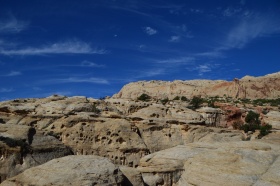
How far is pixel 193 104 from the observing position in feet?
170

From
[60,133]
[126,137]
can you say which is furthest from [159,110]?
[60,133]

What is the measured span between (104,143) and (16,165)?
1114 centimetres

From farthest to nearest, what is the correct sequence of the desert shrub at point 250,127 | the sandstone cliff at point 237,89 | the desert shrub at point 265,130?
the sandstone cliff at point 237,89 → the desert shrub at point 250,127 → the desert shrub at point 265,130

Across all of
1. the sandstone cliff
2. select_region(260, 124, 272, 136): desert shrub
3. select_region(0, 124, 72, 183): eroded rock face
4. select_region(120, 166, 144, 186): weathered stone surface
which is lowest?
select_region(120, 166, 144, 186): weathered stone surface

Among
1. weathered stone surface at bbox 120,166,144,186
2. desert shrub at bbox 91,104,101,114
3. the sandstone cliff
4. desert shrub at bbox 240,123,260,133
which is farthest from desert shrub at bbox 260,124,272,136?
the sandstone cliff

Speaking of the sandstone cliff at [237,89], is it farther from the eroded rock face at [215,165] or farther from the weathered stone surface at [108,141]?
the eroded rock face at [215,165]

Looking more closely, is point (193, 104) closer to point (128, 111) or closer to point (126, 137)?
point (128, 111)

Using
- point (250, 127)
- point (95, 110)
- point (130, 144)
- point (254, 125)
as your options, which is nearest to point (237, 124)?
point (254, 125)

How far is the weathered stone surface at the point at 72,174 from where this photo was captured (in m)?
17.4

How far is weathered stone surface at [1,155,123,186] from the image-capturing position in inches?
686

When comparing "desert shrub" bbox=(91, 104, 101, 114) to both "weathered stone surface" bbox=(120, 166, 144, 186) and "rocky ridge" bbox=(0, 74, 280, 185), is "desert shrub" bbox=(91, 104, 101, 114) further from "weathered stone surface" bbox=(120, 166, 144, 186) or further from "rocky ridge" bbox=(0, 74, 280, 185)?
"weathered stone surface" bbox=(120, 166, 144, 186)

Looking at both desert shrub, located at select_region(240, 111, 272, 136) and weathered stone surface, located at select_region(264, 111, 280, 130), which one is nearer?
desert shrub, located at select_region(240, 111, 272, 136)

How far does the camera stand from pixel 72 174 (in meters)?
17.7

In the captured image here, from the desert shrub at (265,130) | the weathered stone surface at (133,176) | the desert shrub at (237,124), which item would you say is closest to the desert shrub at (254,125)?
the desert shrub at (265,130)
